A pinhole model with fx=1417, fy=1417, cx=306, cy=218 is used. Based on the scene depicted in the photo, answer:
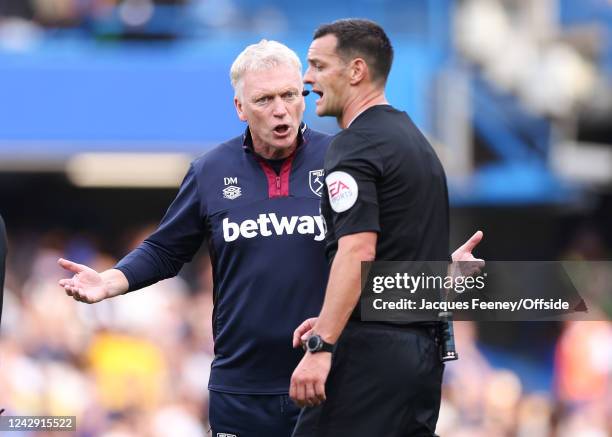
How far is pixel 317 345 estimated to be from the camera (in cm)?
482

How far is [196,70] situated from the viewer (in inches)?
511

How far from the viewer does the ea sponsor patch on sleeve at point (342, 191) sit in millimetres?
4832

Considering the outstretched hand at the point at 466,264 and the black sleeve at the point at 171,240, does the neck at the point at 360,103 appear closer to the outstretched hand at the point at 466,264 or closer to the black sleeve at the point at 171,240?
the outstretched hand at the point at 466,264

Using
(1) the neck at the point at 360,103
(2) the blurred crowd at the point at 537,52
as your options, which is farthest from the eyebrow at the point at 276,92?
(2) the blurred crowd at the point at 537,52

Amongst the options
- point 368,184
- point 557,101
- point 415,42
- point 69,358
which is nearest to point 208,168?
point 368,184

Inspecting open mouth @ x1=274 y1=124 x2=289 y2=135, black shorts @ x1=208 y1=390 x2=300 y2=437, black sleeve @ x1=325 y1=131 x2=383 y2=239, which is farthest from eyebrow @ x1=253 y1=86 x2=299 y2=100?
black shorts @ x1=208 y1=390 x2=300 y2=437

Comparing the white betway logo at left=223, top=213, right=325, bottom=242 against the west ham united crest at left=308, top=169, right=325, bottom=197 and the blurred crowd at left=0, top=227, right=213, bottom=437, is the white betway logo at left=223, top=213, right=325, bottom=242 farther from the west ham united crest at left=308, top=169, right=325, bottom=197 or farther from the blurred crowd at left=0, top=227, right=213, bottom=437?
the blurred crowd at left=0, top=227, right=213, bottom=437

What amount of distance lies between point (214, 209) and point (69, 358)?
517 cm

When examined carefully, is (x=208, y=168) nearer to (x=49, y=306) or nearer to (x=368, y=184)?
(x=368, y=184)

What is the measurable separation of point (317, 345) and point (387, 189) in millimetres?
594

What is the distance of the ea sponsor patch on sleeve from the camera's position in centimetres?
483

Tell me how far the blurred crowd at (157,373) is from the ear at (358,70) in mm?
5074

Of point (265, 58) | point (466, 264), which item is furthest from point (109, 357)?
point (466, 264)

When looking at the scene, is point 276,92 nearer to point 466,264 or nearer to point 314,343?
point 466,264
